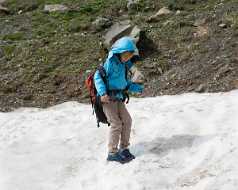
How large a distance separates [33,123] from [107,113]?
3.63 m

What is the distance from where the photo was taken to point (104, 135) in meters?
12.9

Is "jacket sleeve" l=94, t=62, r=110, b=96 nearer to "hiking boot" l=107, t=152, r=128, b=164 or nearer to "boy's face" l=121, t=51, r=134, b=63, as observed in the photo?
"boy's face" l=121, t=51, r=134, b=63

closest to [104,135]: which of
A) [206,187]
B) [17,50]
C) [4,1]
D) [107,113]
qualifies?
[107,113]

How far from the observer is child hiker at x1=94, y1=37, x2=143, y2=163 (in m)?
10.8

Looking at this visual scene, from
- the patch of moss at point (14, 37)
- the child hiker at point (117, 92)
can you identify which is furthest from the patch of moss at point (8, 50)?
the child hiker at point (117, 92)

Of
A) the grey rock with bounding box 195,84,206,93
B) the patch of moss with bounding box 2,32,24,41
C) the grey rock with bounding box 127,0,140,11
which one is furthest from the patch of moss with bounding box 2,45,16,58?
the grey rock with bounding box 195,84,206,93

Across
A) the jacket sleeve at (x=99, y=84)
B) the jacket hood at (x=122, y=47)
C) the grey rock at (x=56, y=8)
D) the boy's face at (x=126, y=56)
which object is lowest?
the grey rock at (x=56, y=8)

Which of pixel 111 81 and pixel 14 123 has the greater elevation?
pixel 111 81

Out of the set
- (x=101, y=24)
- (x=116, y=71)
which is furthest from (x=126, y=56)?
(x=101, y=24)

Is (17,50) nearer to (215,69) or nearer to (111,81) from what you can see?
(215,69)

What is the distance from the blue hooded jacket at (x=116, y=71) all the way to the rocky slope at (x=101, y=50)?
419 cm

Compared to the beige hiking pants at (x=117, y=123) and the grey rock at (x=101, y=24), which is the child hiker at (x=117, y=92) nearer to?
the beige hiking pants at (x=117, y=123)

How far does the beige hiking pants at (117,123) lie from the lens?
11180 millimetres

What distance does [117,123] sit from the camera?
11203mm
